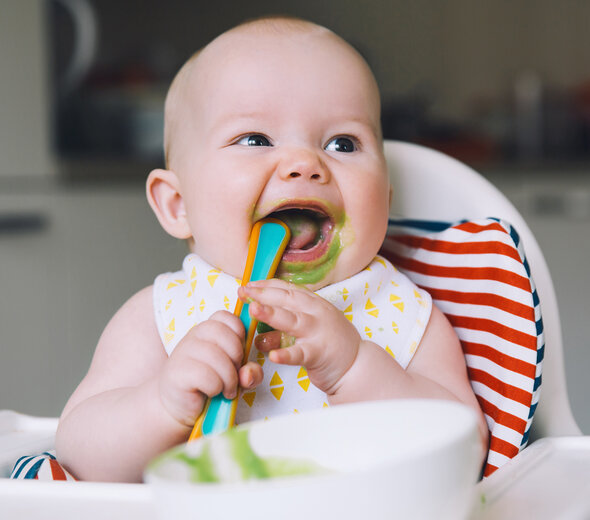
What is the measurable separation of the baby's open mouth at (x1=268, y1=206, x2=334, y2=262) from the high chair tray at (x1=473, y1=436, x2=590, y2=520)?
241mm

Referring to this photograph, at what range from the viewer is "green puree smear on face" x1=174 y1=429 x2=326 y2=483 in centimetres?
38

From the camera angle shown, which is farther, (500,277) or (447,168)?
(447,168)

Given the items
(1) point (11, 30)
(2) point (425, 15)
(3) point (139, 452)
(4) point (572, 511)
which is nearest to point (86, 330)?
(1) point (11, 30)

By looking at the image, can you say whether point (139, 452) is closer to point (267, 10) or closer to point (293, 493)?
point (293, 493)

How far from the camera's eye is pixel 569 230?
237 centimetres

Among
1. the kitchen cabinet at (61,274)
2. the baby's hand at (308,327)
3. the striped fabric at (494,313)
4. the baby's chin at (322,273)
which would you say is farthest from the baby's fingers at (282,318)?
the kitchen cabinet at (61,274)

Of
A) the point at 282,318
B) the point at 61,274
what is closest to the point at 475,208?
the point at 282,318

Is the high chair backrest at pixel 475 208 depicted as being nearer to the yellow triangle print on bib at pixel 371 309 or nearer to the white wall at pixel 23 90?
the yellow triangle print on bib at pixel 371 309

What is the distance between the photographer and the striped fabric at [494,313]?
71 cm

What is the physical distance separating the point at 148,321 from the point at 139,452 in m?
0.17

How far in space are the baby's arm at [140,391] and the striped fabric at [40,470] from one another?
20 millimetres

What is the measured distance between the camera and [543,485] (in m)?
0.52

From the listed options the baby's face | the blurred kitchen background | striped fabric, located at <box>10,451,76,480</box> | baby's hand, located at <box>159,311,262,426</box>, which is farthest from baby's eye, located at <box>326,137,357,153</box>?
the blurred kitchen background

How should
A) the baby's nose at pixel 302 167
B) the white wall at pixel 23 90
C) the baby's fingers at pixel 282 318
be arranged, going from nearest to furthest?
the baby's fingers at pixel 282 318, the baby's nose at pixel 302 167, the white wall at pixel 23 90
